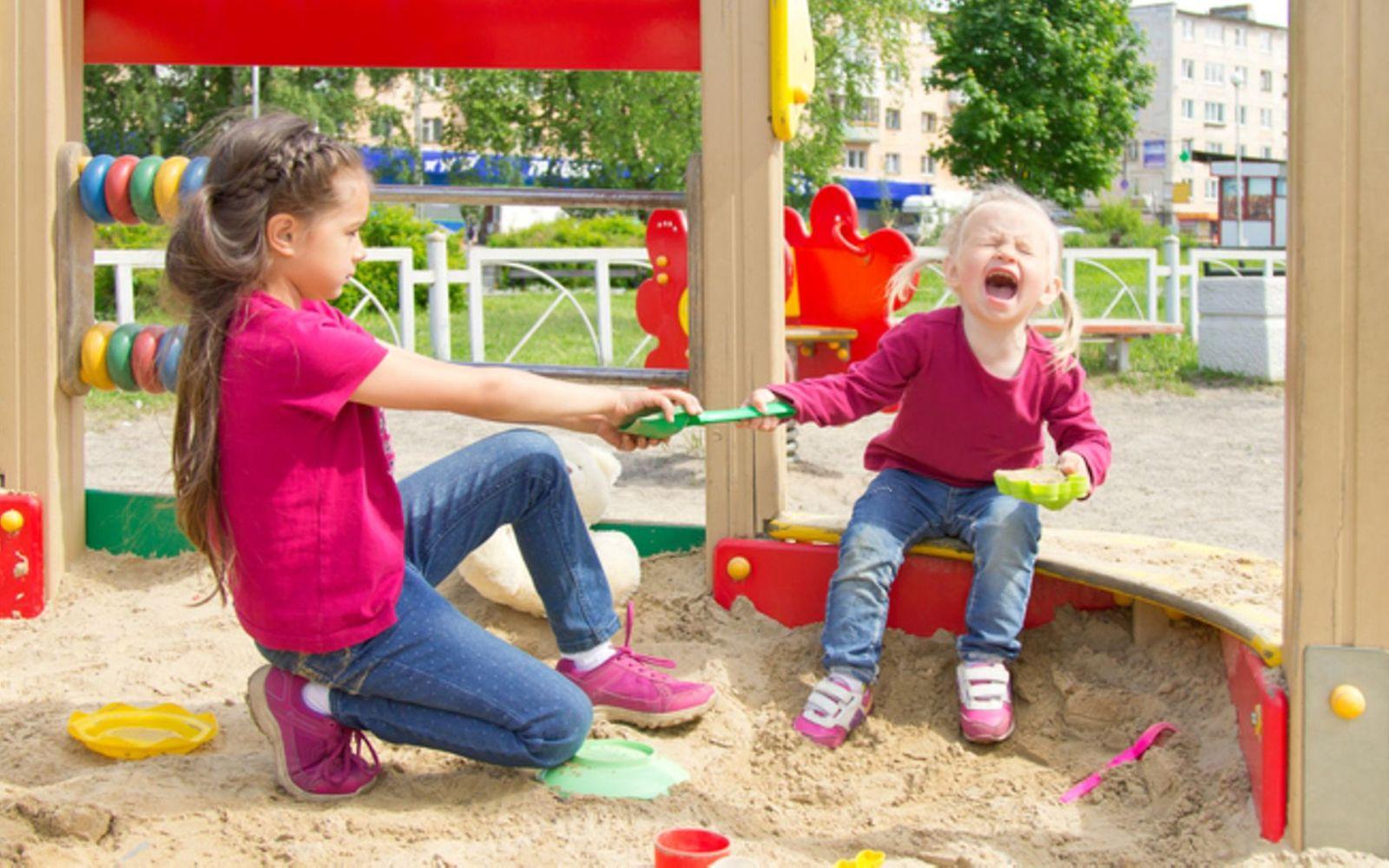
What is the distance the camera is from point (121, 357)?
9.95 ft

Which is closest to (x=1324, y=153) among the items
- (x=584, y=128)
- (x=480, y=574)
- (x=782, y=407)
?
(x=782, y=407)

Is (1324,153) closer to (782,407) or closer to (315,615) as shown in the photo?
(782,407)

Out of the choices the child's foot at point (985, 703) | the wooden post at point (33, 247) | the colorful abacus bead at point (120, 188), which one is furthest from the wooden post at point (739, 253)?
the wooden post at point (33, 247)

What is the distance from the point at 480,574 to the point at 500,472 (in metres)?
0.50

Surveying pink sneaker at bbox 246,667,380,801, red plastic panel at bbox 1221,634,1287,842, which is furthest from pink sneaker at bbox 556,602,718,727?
red plastic panel at bbox 1221,634,1287,842

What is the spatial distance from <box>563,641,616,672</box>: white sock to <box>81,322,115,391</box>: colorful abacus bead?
4.44 ft

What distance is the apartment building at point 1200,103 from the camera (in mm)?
62625

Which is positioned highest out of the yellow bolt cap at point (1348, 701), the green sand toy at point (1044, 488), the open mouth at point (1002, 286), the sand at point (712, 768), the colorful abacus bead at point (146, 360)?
the open mouth at point (1002, 286)

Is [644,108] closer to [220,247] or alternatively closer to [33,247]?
[33,247]

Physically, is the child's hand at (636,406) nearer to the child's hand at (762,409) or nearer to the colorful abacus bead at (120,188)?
the child's hand at (762,409)

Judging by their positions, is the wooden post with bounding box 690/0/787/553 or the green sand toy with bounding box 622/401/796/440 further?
the wooden post with bounding box 690/0/787/553

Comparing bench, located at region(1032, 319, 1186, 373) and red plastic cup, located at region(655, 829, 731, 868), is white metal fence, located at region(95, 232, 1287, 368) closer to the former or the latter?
bench, located at region(1032, 319, 1186, 373)

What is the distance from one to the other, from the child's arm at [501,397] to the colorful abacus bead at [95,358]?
1349mm

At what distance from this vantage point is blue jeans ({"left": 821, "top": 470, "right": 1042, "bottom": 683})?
2330 millimetres
